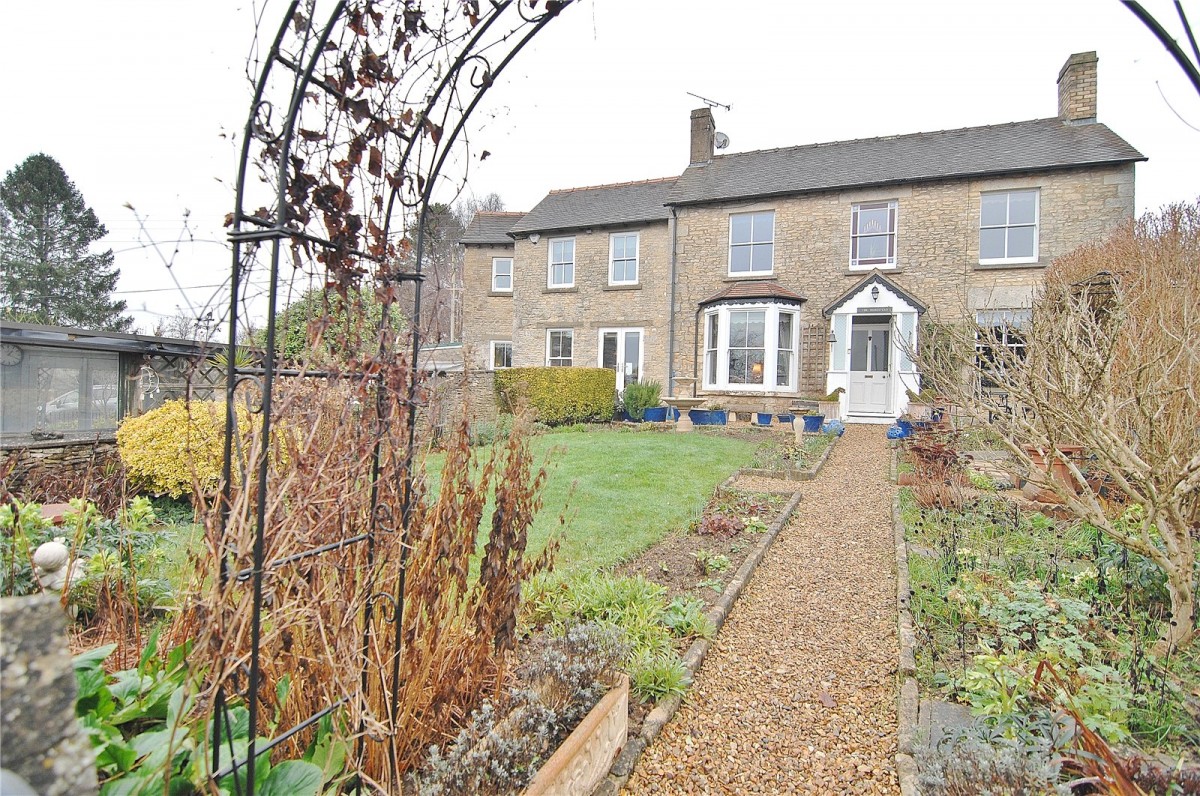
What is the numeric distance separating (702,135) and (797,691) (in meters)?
17.7

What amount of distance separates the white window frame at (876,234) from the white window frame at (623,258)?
5.79 m

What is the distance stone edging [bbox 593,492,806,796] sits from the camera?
261 cm

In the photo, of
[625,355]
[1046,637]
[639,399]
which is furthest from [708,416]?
[1046,637]

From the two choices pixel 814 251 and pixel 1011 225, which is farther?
pixel 814 251

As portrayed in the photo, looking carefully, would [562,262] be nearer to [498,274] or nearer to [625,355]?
[498,274]

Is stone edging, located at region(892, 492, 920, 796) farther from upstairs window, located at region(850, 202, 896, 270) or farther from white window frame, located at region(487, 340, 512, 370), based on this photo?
white window frame, located at region(487, 340, 512, 370)

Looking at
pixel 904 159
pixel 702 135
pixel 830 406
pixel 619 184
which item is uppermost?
pixel 702 135

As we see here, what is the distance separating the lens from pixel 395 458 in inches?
83.7

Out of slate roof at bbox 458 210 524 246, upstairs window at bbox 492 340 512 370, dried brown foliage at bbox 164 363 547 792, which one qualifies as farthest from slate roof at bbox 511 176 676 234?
dried brown foliage at bbox 164 363 547 792


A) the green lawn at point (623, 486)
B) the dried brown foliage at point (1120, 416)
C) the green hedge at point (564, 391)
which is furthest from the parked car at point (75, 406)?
the dried brown foliage at point (1120, 416)

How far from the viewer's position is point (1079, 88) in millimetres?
14453

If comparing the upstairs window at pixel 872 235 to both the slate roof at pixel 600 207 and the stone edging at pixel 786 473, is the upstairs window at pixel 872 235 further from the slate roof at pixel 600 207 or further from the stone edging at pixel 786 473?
the stone edging at pixel 786 473

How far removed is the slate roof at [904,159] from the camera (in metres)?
13.8

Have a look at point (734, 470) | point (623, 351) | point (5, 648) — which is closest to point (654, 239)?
point (623, 351)
